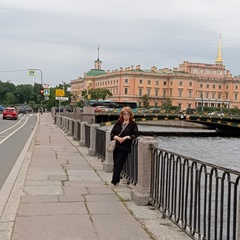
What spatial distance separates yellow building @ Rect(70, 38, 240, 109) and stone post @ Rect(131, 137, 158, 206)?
13378 cm

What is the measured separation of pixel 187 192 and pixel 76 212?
1.93 metres

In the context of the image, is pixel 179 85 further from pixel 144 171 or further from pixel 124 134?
pixel 144 171

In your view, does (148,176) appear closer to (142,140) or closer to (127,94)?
(142,140)

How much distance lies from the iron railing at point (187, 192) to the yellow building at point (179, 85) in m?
134

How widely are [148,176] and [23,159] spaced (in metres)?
7.74

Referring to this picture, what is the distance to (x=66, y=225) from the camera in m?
6.01

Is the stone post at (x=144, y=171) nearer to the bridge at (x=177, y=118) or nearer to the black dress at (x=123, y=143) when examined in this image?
the black dress at (x=123, y=143)

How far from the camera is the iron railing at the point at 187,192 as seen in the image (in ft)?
16.3

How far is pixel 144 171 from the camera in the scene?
7.07m

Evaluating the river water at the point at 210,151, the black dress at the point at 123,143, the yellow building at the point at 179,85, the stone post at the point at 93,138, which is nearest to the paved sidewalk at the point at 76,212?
the black dress at the point at 123,143

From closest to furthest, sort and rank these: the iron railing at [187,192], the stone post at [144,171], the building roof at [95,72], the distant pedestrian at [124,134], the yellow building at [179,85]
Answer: the iron railing at [187,192]
the stone post at [144,171]
the distant pedestrian at [124,134]
the yellow building at [179,85]
the building roof at [95,72]

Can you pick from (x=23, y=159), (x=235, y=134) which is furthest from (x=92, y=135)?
(x=235, y=134)

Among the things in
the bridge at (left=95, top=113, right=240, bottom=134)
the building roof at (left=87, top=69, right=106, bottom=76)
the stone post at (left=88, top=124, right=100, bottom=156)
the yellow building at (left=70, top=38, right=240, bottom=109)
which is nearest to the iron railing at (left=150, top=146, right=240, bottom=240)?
the stone post at (left=88, top=124, right=100, bottom=156)

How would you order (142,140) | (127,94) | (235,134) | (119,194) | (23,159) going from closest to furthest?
(142,140)
(119,194)
(23,159)
(235,134)
(127,94)
